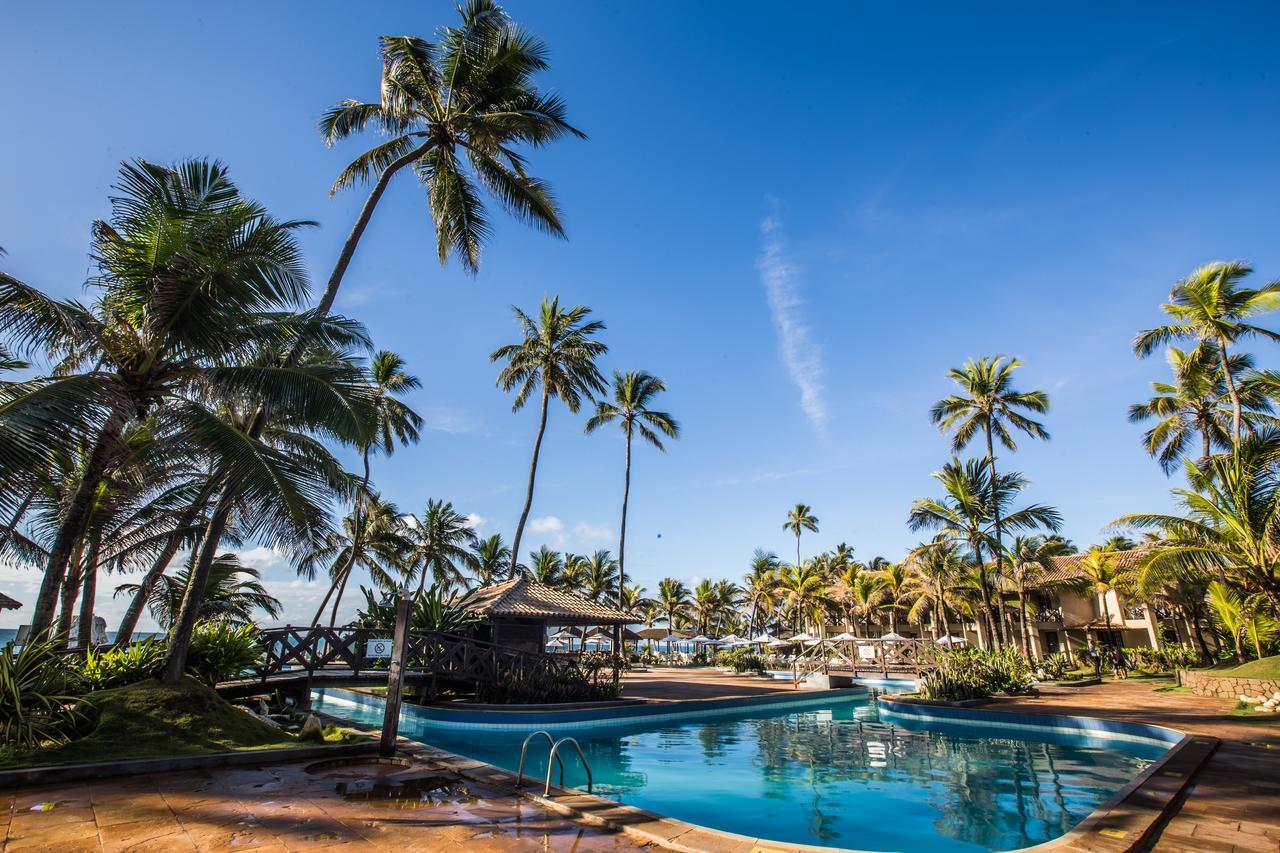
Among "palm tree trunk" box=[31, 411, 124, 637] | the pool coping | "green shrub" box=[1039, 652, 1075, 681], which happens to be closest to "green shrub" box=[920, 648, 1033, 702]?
"green shrub" box=[1039, 652, 1075, 681]

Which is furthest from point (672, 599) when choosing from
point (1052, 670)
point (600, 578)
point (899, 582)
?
point (1052, 670)

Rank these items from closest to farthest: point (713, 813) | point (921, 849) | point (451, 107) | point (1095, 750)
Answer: point (921, 849) < point (713, 813) < point (1095, 750) < point (451, 107)

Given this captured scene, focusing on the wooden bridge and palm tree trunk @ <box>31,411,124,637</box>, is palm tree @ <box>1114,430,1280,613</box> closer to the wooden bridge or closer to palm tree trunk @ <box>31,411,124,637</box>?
the wooden bridge

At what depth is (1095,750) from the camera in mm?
12195

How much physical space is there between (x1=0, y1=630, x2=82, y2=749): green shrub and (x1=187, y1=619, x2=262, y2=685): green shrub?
332 cm

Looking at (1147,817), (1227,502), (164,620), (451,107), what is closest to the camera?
(1147,817)

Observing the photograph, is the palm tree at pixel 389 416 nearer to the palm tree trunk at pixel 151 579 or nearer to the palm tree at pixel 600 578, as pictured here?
the palm tree trunk at pixel 151 579

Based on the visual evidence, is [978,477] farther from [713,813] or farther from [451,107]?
[451,107]

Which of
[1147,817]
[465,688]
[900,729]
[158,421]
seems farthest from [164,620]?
[1147,817]

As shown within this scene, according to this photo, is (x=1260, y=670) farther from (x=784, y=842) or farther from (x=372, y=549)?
(x=372, y=549)

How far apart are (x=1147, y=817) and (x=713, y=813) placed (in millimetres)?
5253

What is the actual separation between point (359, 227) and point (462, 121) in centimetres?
325

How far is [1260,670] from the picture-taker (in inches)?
590

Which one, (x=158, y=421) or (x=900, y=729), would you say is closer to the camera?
(x=158, y=421)
